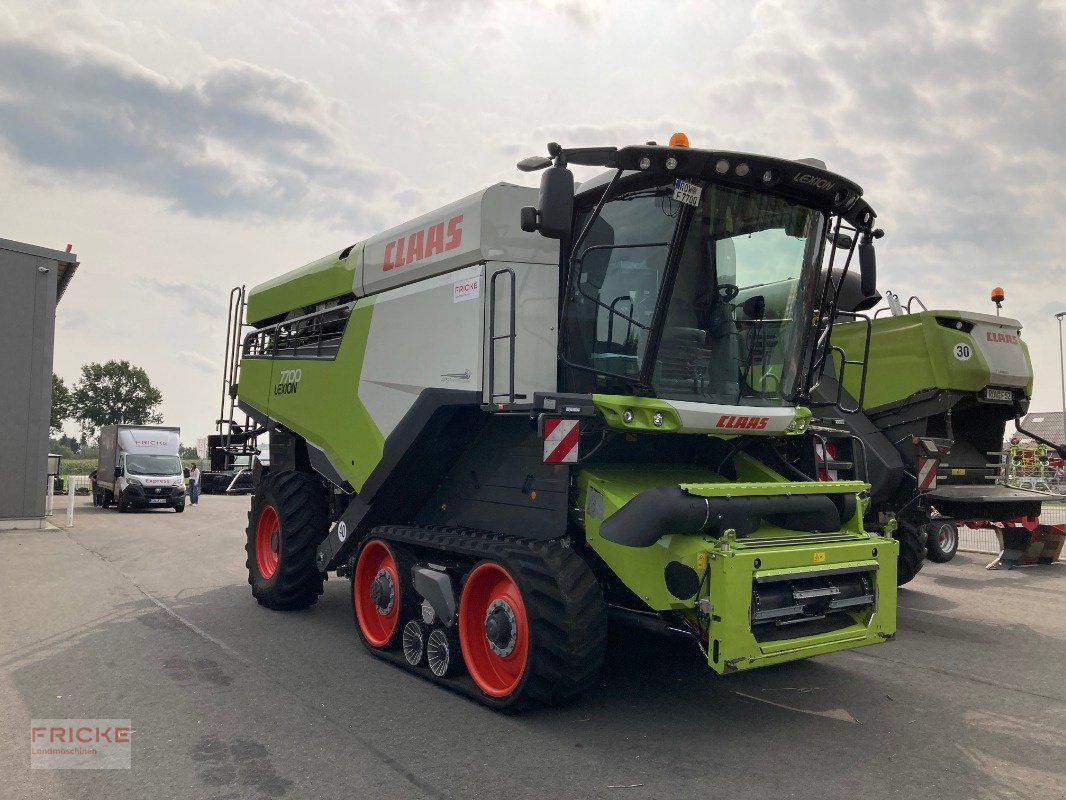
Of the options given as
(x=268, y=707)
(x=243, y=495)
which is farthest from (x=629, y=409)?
(x=243, y=495)

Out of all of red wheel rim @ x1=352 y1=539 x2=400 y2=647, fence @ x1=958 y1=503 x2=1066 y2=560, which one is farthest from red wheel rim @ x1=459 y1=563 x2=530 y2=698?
fence @ x1=958 y1=503 x2=1066 y2=560

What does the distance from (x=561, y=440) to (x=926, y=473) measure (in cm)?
614

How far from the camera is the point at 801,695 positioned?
537 cm

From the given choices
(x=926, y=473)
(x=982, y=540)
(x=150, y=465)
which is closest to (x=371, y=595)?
(x=926, y=473)

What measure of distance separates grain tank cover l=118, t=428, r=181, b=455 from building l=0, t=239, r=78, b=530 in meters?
7.03

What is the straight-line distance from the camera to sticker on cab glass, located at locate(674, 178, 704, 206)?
482 cm

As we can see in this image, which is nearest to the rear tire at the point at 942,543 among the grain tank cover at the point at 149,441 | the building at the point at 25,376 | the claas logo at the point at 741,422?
the claas logo at the point at 741,422

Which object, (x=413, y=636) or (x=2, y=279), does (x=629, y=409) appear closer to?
(x=413, y=636)

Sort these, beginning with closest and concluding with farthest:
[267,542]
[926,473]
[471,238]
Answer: [471,238] < [267,542] < [926,473]

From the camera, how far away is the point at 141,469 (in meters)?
22.2

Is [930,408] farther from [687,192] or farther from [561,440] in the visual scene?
[561,440]

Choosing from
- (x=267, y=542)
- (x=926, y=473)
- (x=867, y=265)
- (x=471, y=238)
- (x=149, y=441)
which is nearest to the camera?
(x=471, y=238)

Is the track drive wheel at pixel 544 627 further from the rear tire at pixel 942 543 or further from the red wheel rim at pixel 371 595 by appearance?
the rear tire at pixel 942 543

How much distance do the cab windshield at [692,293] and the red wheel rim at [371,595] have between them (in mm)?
2163
